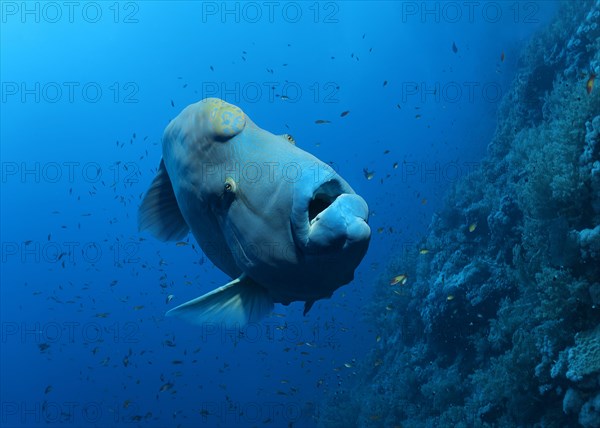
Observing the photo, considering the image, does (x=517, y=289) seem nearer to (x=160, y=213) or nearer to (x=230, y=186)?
(x=160, y=213)

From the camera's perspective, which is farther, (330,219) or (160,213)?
(160,213)

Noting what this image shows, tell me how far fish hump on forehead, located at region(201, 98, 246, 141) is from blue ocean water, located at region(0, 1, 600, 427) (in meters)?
32.4

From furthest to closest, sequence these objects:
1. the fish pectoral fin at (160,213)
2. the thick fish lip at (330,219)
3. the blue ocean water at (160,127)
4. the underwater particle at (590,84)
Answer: the blue ocean water at (160,127) → the underwater particle at (590,84) → the fish pectoral fin at (160,213) → the thick fish lip at (330,219)

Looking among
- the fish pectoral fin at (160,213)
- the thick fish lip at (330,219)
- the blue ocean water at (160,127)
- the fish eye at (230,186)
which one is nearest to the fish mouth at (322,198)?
the thick fish lip at (330,219)

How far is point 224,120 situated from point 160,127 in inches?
2724

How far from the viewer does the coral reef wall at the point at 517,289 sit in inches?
192

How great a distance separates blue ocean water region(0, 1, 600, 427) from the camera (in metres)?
40.8

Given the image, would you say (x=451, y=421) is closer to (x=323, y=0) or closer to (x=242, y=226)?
(x=242, y=226)

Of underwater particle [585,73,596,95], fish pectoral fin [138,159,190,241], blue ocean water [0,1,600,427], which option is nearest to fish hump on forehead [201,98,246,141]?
fish pectoral fin [138,159,190,241]

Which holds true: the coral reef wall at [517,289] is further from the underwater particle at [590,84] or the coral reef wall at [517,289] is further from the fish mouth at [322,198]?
the fish mouth at [322,198]

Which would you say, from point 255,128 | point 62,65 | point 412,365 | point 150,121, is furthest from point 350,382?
point 150,121

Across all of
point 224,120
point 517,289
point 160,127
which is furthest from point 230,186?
point 160,127

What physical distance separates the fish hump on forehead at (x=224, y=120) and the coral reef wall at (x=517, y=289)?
426 centimetres

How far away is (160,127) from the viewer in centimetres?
6675
